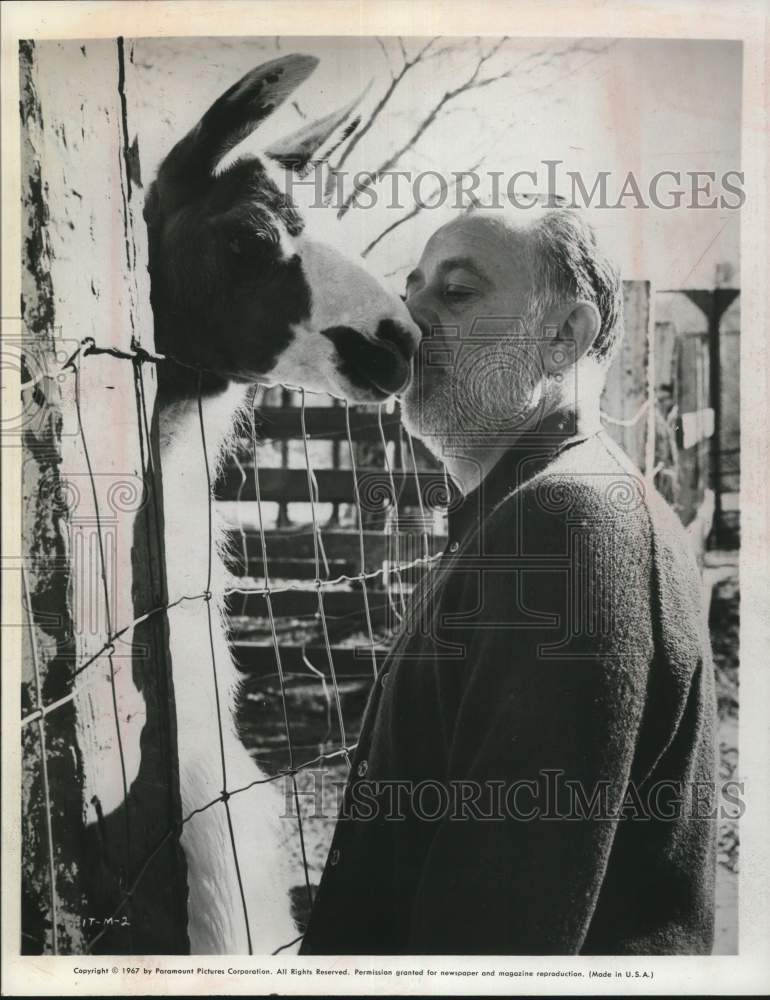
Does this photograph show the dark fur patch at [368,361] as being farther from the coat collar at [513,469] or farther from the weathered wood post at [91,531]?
the weathered wood post at [91,531]

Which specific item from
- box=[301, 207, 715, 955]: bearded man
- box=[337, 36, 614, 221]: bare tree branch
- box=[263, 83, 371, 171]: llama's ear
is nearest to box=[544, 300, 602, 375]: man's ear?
box=[301, 207, 715, 955]: bearded man

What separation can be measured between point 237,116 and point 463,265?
0.53 m

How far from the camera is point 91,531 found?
1.78 metres

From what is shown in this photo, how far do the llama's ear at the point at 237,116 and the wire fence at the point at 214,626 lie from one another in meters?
0.36

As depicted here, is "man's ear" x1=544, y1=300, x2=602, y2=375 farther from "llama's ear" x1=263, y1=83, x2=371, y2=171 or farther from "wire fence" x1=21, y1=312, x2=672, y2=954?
"llama's ear" x1=263, y1=83, x2=371, y2=171

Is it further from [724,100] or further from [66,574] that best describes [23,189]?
[724,100]

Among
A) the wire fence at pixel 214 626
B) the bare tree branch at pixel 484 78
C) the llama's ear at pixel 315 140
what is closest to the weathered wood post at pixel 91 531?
the wire fence at pixel 214 626

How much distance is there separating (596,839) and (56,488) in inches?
49.7

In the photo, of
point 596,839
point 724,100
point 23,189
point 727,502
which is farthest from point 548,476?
point 23,189

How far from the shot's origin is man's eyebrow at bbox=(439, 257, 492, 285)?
1.73 m

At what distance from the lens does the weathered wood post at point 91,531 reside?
5.81 ft

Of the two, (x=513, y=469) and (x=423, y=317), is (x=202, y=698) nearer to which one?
(x=513, y=469)

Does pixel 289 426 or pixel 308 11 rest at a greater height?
pixel 308 11

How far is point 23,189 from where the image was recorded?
1779 mm
